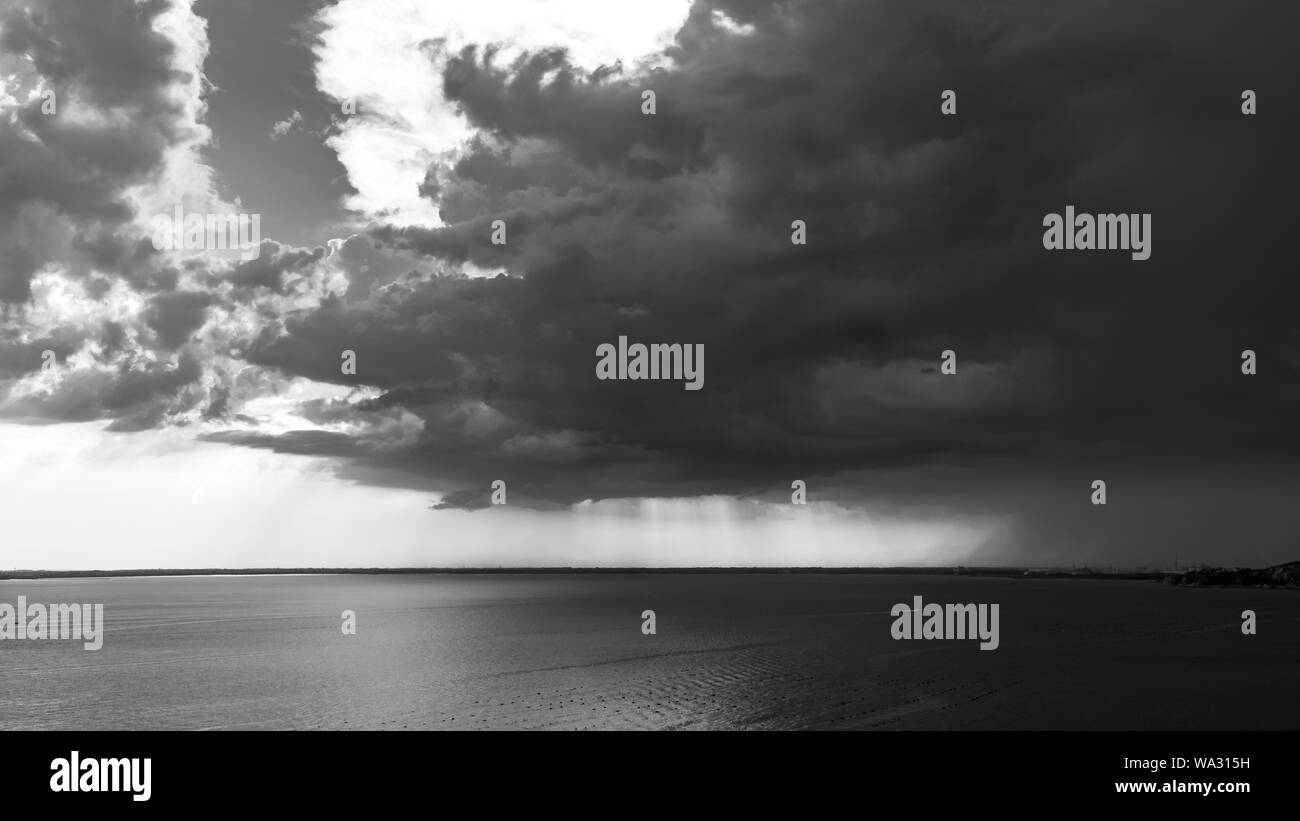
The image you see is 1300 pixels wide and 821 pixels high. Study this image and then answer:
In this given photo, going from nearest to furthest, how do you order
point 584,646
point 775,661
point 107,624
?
point 775,661 < point 584,646 < point 107,624

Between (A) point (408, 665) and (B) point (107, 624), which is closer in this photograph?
(A) point (408, 665)
